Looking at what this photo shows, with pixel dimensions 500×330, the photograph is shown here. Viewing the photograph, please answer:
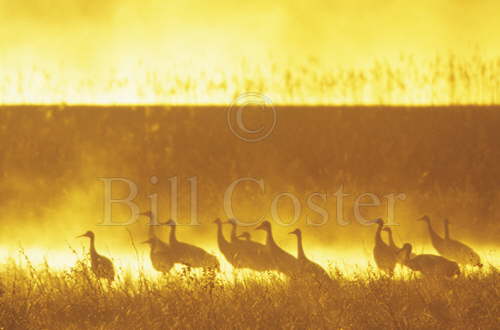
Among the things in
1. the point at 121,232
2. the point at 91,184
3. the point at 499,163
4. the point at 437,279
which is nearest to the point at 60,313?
the point at 437,279

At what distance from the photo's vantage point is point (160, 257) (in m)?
11.7

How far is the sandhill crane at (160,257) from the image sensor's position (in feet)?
36.9

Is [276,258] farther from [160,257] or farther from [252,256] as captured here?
[160,257]

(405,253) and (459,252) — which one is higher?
(405,253)

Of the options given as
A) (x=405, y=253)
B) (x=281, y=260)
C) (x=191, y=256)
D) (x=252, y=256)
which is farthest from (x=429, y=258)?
(x=191, y=256)

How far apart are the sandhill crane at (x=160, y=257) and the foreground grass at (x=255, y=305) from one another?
2114 mm

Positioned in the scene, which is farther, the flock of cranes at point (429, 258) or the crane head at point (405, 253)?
the crane head at point (405, 253)

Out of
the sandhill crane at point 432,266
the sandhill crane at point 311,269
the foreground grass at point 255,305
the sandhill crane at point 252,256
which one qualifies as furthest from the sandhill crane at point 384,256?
the foreground grass at point 255,305

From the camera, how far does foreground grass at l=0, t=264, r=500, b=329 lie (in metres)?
7.69

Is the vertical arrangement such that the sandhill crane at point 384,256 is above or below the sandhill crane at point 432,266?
below

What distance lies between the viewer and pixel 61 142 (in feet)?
84.2

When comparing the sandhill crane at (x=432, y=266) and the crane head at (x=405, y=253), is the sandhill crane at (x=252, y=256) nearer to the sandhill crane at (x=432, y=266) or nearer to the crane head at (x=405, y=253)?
the crane head at (x=405, y=253)

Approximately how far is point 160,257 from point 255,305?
3799mm

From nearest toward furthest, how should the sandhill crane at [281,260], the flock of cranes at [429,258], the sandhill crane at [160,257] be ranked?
the flock of cranes at [429,258] < the sandhill crane at [281,260] < the sandhill crane at [160,257]
